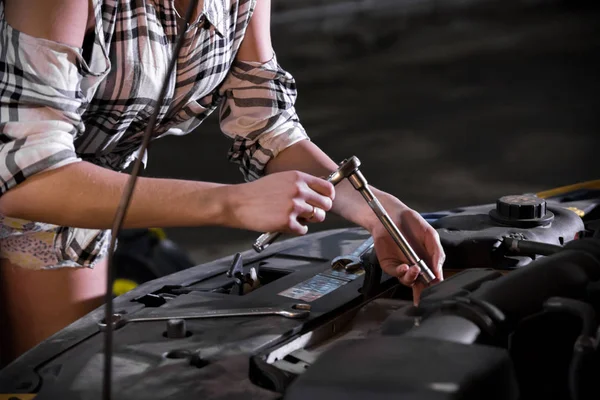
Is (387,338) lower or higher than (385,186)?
higher

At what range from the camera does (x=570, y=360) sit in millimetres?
728

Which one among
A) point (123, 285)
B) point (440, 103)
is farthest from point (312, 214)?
point (440, 103)

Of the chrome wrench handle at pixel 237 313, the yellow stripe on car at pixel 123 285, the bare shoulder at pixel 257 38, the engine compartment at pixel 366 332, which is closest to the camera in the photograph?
the engine compartment at pixel 366 332

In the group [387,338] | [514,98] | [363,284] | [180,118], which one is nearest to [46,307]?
[180,118]

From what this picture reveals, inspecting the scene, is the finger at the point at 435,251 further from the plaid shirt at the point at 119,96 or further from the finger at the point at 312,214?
the plaid shirt at the point at 119,96

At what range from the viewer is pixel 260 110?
53.5 inches

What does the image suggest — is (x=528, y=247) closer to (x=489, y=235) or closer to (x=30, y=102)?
(x=489, y=235)

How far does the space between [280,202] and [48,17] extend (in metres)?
0.37

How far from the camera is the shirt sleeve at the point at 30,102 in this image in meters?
1.00

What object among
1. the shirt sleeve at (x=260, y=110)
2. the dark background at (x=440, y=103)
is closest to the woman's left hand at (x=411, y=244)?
the shirt sleeve at (x=260, y=110)

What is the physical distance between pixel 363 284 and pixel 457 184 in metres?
2.85

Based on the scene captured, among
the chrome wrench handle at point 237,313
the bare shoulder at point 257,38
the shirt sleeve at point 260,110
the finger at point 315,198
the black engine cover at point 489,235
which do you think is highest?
the bare shoulder at point 257,38

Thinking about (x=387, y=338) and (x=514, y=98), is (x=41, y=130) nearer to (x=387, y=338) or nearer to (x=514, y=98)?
(x=387, y=338)

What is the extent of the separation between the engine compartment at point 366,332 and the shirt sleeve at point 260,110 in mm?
198
